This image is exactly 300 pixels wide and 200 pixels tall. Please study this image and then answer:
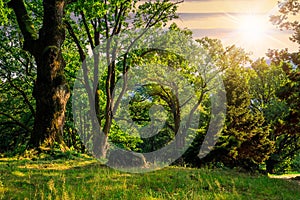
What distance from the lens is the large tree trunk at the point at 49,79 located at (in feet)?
42.9

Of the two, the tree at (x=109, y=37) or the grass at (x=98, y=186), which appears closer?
the grass at (x=98, y=186)

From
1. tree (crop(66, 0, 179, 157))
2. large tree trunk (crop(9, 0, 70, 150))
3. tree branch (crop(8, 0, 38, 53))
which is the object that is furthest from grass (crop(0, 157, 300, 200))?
tree (crop(66, 0, 179, 157))

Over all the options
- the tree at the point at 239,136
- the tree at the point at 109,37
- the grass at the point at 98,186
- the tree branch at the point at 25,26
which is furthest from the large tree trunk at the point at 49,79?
the tree at the point at 239,136

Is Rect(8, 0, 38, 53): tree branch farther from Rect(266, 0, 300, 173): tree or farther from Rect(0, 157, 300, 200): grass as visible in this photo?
Rect(266, 0, 300, 173): tree

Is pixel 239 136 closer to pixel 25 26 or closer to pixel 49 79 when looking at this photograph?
pixel 49 79

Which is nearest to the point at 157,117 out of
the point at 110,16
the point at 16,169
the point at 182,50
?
the point at 182,50

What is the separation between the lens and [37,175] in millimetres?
8500

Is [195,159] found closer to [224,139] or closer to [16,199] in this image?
[224,139]

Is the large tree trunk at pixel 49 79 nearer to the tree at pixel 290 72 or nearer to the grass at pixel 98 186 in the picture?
the grass at pixel 98 186

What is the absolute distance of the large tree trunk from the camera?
42.9ft

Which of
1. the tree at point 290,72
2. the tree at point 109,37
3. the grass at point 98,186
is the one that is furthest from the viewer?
the tree at point 109,37

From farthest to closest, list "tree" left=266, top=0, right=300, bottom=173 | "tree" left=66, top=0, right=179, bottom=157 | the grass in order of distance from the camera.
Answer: "tree" left=66, top=0, right=179, bottom=157 < "tree" left=266, top=0, right=300, bottom=173 < the grass

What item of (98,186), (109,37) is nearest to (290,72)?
(98,186)

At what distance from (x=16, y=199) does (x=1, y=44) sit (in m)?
24.5
